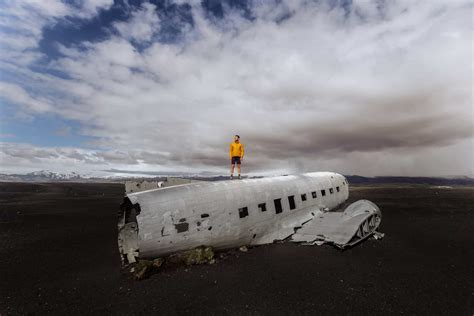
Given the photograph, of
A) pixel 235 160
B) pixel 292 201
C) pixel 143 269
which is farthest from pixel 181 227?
pixel 292 201

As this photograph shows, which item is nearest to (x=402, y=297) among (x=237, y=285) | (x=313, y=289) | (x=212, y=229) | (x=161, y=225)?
(x=313, y=289)

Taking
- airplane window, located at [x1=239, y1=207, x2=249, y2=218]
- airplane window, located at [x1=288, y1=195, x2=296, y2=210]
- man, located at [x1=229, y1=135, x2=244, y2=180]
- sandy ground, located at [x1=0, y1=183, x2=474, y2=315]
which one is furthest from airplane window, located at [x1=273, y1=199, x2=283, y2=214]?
man, located at [x1=229, y1=135, x2=244, y2=180]

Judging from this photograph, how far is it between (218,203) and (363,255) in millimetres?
8828

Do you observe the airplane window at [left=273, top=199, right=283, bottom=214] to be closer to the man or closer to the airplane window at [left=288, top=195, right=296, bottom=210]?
the airplane window at [left=288, top=195, right=296, bottom=210]

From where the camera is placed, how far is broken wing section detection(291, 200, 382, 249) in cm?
1314

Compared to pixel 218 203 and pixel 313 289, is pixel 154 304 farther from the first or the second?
pixel 313 289

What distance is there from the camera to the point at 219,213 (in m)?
13.0

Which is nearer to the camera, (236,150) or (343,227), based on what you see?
(343,227)

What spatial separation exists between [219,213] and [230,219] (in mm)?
770

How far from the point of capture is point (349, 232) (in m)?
13.2

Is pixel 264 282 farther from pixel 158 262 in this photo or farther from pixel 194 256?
pixel 158 262

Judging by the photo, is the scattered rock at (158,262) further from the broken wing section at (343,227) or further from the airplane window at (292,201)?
the airplane window at (292,201)

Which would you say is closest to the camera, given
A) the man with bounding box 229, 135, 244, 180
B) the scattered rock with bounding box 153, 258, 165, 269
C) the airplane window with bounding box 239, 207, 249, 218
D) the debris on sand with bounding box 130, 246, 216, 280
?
the debris on sand with bounding box 130, 246, 216, 280

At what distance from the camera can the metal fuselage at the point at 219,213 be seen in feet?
37.7
